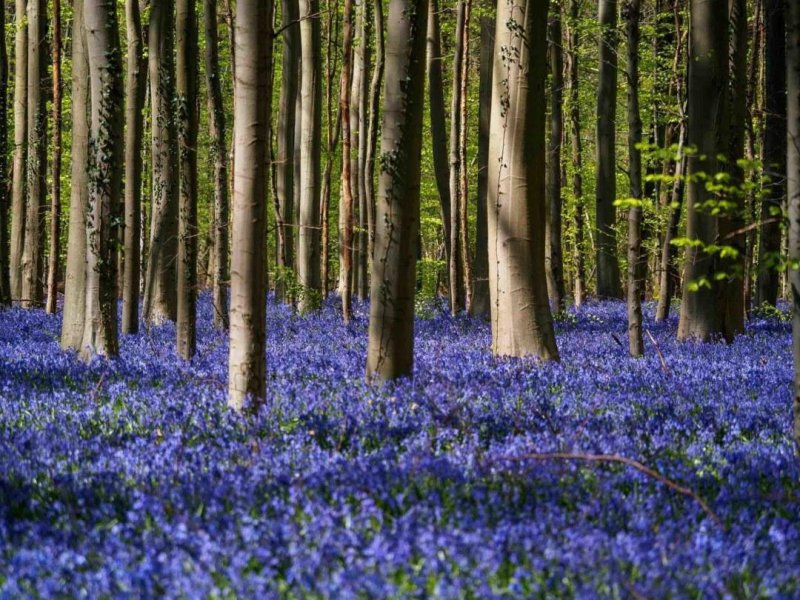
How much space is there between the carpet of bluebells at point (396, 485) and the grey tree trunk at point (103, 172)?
97cm

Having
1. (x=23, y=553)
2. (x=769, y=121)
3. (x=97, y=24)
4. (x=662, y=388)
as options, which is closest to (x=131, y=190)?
(x=97, y=24)

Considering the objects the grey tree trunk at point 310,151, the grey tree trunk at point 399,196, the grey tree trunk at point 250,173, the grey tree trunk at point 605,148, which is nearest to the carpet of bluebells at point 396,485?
the grey tree trunk at point 399,196

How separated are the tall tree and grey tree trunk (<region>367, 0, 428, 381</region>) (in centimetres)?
314

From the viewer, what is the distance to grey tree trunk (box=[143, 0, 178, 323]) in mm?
12711

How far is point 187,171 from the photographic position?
10.9 m

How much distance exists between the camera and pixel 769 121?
1686cm

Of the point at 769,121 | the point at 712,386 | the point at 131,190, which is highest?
the point at 769,121

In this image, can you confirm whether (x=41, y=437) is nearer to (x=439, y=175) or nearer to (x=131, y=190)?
(x=131, y=190)

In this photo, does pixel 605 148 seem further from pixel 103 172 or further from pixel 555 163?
pixel 103 172

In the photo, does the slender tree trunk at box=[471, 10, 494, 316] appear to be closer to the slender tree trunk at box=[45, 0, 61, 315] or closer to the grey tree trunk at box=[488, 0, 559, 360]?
the grey tree trunk at box=[488, 0, 559, 360]

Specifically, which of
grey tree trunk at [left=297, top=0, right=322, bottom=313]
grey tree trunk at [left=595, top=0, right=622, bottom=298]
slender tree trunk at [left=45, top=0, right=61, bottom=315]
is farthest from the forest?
grey tree trunk at [left=595, top=0, right=622, bottom=298]

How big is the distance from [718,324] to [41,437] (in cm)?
1022

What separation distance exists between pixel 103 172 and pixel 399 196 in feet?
12.5

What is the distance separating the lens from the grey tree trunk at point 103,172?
10.5 metres
